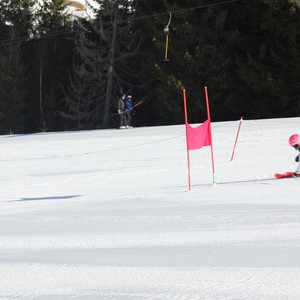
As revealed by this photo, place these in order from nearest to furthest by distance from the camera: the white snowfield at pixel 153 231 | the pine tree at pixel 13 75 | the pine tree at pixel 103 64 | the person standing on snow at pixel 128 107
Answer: the white snowfield at pixel 153 231
the person standing on snow at pixel 128 107
the pine tree at pixel 103 64
the pine tree at pixel 13 75

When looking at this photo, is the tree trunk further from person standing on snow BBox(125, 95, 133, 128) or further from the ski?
the ski

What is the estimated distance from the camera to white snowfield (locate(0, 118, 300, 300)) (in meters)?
5.98

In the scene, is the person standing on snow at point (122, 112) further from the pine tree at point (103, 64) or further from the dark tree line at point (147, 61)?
the pine tree at point (103, 64)

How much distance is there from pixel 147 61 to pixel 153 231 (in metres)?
38.0

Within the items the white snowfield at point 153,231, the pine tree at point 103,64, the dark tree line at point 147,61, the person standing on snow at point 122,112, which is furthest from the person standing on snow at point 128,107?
the pine tree at point 103,64

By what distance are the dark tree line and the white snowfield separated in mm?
20502

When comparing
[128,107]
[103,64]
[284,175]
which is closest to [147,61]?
[103,64]

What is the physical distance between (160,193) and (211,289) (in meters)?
6.45

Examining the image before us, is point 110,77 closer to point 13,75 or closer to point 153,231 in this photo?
point 13,75

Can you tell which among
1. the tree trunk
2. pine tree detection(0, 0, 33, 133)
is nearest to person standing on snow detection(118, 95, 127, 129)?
the tree trunk

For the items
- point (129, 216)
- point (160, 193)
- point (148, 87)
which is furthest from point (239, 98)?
point (129, 216)

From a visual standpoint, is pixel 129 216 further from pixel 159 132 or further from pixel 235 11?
pixel 235 11

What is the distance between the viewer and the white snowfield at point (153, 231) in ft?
19.6

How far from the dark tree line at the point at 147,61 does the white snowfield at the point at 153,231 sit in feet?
67.3
